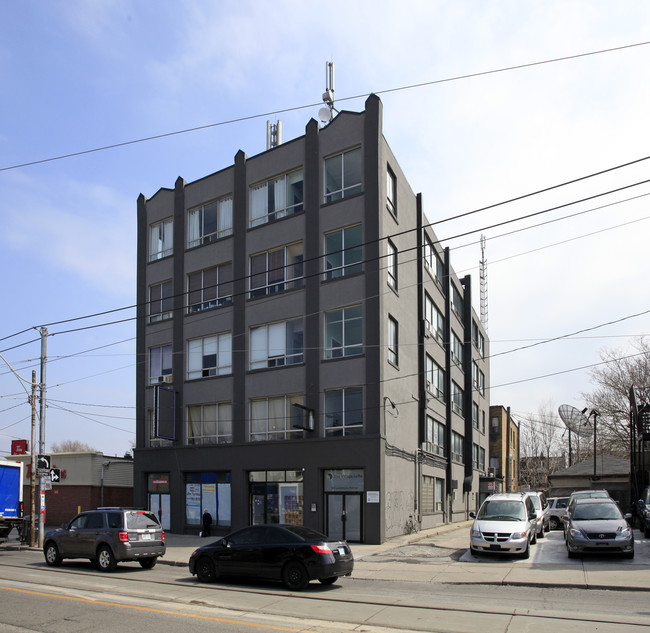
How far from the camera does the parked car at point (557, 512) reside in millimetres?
31969

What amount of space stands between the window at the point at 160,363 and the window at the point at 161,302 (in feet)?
5.30

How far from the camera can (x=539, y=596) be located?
43.9 feet

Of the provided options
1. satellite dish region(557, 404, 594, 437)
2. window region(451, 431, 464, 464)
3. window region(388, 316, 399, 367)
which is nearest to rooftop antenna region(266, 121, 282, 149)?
window region(388, 316, 399, 367)

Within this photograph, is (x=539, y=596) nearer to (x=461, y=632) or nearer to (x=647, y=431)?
(x=461, y=632)

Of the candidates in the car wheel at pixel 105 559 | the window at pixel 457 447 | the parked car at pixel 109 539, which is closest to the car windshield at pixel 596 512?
the parked car at pixel 109 539

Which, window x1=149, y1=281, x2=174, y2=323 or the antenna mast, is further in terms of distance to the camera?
the antenna mast

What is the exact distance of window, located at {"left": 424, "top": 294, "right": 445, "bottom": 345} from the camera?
37.1 metres

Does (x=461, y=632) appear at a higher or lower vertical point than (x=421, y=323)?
lower

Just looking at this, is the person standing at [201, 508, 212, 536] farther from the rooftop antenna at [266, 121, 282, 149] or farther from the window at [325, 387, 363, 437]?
the rooftop antenna at [266, 121, 282, 149]

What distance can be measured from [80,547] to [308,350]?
12955mm

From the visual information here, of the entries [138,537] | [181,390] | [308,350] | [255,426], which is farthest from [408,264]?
[138,537]

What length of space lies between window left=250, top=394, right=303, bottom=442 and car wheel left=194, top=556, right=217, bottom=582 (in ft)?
42.2

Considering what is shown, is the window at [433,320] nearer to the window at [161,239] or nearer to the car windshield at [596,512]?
the window at [161,239]

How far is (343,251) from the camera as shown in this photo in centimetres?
2888
